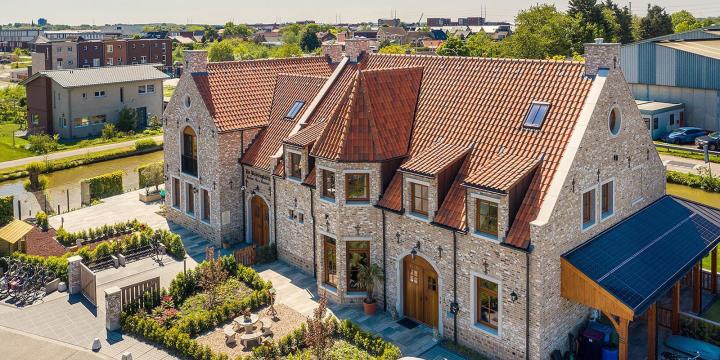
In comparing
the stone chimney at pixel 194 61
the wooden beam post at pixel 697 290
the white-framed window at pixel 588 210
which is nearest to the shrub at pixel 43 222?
the stone chimney at pixel 194 61

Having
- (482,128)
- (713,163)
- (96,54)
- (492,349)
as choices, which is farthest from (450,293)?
(96,54)

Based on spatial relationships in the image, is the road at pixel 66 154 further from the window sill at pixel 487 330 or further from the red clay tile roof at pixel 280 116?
the window sill at pixel 487 330

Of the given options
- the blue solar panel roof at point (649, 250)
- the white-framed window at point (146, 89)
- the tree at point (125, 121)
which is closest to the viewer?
the blue solar panel roof at point (649, 250)

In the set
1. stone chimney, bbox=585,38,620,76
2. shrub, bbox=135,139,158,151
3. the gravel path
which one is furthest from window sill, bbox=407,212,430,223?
shrub, bbox=135,139,158,151

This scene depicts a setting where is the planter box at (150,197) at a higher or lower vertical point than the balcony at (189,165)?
lower

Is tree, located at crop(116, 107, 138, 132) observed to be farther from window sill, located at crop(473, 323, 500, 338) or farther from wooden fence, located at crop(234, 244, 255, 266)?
window sill, located at crop(473, 323, 500, 338)

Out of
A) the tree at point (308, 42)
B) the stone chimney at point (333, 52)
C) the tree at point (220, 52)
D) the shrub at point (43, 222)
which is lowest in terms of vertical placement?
the shrub at point (43, 222)

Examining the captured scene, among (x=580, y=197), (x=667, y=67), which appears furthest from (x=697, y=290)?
(x=667, y=67)

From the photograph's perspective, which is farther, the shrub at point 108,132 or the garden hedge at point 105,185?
the shrub at point 108,132
